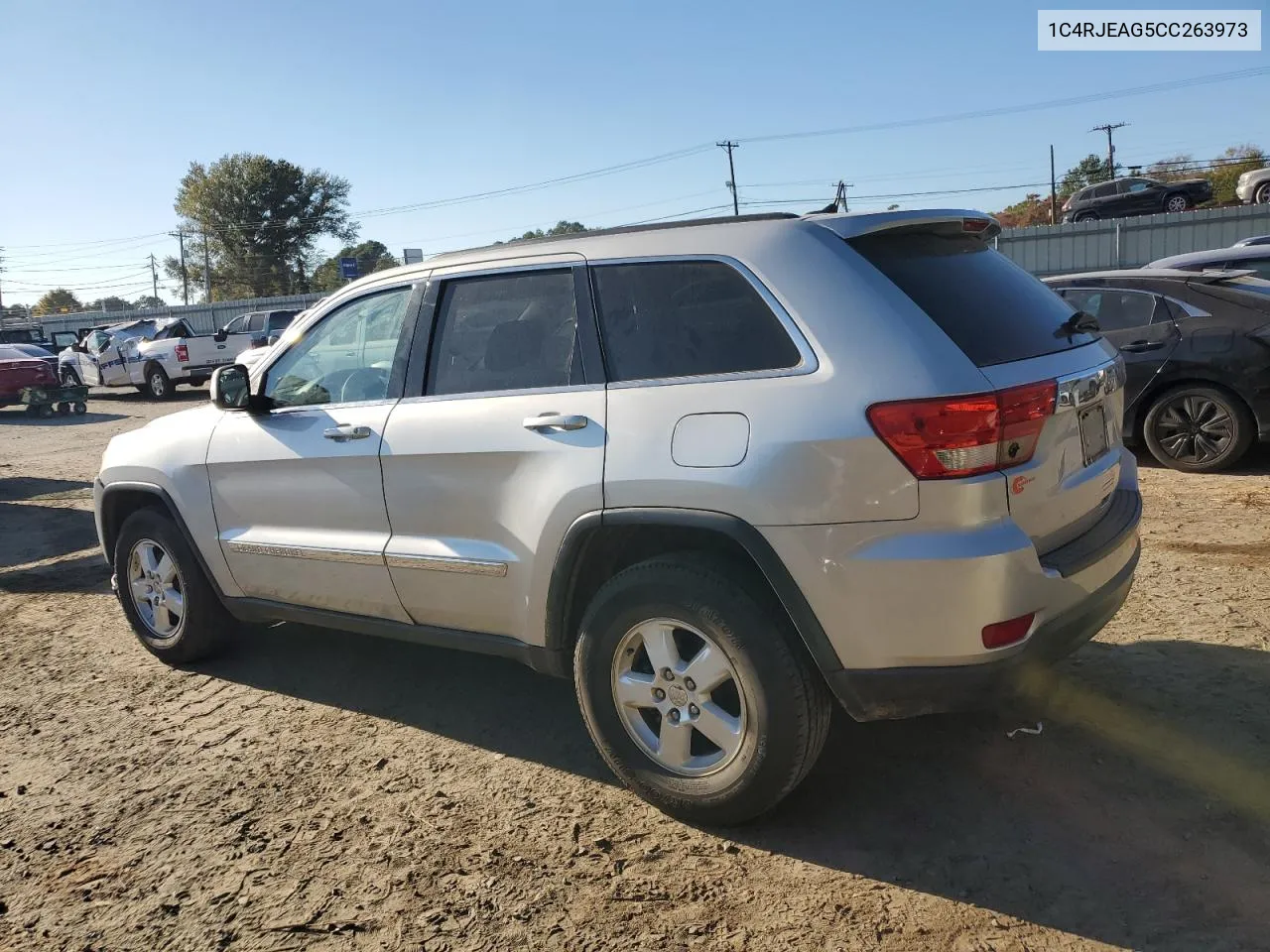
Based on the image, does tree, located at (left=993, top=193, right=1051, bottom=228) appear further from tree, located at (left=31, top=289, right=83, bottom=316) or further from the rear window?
tree, located at (left=31, top=289, right=83, bottom=316)

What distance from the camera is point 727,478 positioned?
2768 mm

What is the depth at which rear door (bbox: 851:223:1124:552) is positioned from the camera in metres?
2.74

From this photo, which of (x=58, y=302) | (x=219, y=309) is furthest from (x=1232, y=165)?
(x=58, y=302)

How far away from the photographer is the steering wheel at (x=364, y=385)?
12.5ft

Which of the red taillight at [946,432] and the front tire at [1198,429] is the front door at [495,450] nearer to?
the red taillight at [946,432]

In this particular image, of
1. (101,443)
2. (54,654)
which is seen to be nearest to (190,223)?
(101,443)

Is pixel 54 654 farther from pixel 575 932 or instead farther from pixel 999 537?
pixel 999 537

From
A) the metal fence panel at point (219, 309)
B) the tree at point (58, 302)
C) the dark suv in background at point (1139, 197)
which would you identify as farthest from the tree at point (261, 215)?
the dark suv in background at point (1139, 197)

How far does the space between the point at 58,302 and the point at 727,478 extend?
5063 inches

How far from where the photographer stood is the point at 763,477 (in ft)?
8.90

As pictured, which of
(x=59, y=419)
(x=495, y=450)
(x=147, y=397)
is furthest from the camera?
(x=147, y=397)

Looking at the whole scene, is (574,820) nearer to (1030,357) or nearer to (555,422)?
(555,422)

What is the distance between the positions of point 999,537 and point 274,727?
300cm

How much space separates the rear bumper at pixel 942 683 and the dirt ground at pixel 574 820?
19.0 inches
